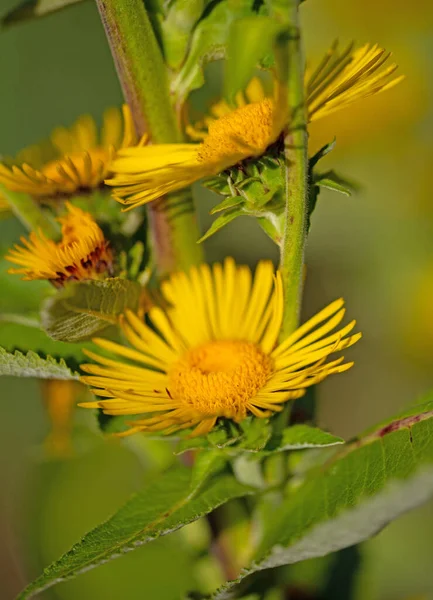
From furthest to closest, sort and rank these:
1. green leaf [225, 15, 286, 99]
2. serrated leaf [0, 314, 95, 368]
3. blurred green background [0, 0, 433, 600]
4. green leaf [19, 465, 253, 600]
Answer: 1. blurred green background [0, 0, 433, 600]
2. serrated leaf [0, 314, 95, 368]
3. green leaf [19, 465, 253, 600]
4. green leaf [225, 15, 286, 99]

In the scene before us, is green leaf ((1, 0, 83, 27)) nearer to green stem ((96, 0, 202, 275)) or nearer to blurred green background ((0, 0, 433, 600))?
green stem ((96, 0, 202, 275))

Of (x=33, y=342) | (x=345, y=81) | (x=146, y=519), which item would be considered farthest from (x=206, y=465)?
(x=345, y=81)

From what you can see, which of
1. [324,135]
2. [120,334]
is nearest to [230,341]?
[120,334]

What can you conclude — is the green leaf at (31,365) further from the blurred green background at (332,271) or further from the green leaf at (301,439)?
the blurred green background at (332,271)

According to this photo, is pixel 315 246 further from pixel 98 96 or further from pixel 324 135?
pixel 98 96

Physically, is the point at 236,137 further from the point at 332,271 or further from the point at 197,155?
the point at 332,271

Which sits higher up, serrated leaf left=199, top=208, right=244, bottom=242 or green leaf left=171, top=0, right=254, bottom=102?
green leaf left=171, top=0, right=254, bottom=102

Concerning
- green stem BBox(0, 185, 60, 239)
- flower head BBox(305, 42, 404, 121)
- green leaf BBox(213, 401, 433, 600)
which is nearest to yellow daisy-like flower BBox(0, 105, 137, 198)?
green stem BBox(0, 185, 60, 239)
